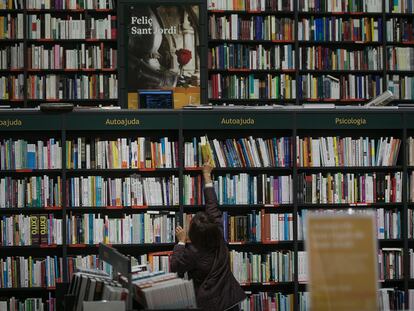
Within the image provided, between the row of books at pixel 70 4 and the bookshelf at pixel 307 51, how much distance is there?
135cm

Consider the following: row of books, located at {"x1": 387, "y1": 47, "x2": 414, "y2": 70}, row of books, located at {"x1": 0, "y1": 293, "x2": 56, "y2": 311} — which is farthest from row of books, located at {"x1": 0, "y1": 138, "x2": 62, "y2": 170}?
row of books, located at {"x1": 387, "y1": 47, "x2": 414, "y2": 70}

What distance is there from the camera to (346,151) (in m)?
7.54

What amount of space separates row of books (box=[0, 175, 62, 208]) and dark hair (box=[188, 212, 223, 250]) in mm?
2298

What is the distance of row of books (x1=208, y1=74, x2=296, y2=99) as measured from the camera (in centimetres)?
990

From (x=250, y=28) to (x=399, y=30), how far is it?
78.9 inches

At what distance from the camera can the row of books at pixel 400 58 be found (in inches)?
401

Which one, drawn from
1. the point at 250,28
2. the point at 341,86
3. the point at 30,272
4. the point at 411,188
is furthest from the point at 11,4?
the point at 411,188

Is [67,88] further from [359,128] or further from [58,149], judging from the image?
[359,128]

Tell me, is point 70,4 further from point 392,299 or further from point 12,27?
point 392,299

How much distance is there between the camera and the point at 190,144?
288 inches

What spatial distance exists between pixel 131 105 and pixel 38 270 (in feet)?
8.41

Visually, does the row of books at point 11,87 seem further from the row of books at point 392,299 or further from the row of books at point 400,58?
the row of books at point 392,299

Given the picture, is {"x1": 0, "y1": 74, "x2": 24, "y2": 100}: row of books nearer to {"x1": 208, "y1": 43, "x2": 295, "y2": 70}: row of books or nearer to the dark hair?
{"x1": 208, "y1": 43, "x2": 295, "y2": 70}: row of books

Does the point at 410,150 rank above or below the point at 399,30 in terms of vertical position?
below
